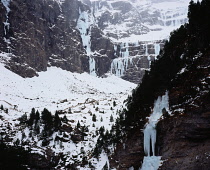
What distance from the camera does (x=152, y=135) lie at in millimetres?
28953

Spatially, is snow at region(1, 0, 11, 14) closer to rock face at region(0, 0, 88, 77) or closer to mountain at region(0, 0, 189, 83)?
mountain at region(0, 0, 189, 83)

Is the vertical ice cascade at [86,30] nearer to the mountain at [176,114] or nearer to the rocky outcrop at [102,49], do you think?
the rocky outcrop at [102,49]

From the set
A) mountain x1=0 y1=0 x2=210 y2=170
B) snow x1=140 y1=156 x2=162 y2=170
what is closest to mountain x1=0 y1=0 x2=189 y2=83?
mountain x1=0 y1=0 x2=210 y2=170

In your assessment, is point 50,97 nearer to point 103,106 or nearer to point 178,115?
point 103,106

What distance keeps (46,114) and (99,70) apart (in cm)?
12665

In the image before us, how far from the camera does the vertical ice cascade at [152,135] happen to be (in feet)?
89.6

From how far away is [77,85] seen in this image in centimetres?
12562

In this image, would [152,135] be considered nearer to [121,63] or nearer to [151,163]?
[151,163]

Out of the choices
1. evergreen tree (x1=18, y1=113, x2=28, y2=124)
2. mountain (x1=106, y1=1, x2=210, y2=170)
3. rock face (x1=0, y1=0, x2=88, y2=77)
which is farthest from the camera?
rock face (x1=0, y1=0, x2=88, y2=77)

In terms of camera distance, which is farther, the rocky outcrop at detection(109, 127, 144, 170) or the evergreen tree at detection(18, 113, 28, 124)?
the evergreen tree at detection(18, 113, 28, 124)

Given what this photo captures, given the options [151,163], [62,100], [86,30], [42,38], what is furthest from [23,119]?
[86,30]

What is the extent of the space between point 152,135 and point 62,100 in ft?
211

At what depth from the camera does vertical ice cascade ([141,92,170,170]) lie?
2731cm

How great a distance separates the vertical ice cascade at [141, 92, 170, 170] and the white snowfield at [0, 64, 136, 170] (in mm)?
14200
